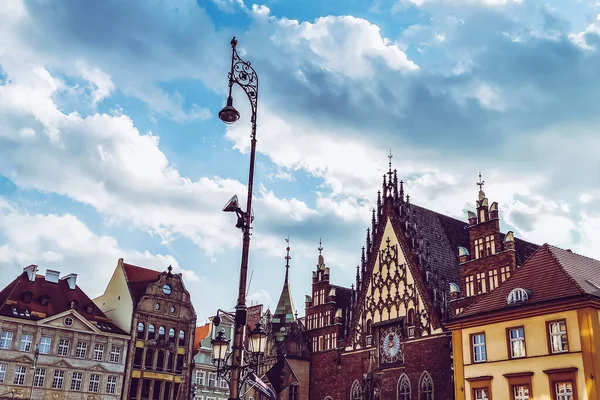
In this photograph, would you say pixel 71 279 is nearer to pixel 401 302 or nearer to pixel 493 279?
pixel 401 302

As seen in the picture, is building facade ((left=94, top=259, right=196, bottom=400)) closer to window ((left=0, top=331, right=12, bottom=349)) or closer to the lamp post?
window ((left=0, top=331, right=12, bottom=349))

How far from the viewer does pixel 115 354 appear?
5438 centimetres

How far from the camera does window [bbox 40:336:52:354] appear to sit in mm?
50509

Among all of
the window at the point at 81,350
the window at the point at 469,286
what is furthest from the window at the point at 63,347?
the window at the point at 469,286

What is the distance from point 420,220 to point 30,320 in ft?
103

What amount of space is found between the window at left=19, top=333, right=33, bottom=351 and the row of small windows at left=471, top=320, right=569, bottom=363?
34.8 meters

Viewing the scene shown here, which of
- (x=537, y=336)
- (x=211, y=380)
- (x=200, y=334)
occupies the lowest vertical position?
(x=537, y=336)

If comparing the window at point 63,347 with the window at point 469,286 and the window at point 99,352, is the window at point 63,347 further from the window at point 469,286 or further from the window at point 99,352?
the window at point 469,286

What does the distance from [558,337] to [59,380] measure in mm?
38722

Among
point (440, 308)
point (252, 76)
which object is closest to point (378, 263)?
point (440, 308)

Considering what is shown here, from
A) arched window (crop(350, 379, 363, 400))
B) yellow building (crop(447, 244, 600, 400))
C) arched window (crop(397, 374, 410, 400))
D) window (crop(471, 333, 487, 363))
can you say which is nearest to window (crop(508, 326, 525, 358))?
yellow building (crop(447, 244, 600, 400))

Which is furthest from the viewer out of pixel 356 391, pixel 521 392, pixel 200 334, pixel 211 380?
pixel 200 334

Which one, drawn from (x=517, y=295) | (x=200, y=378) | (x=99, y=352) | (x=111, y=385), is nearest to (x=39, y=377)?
(x=99, y=352)

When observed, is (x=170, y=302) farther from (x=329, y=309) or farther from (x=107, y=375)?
(x=329, y=309)
